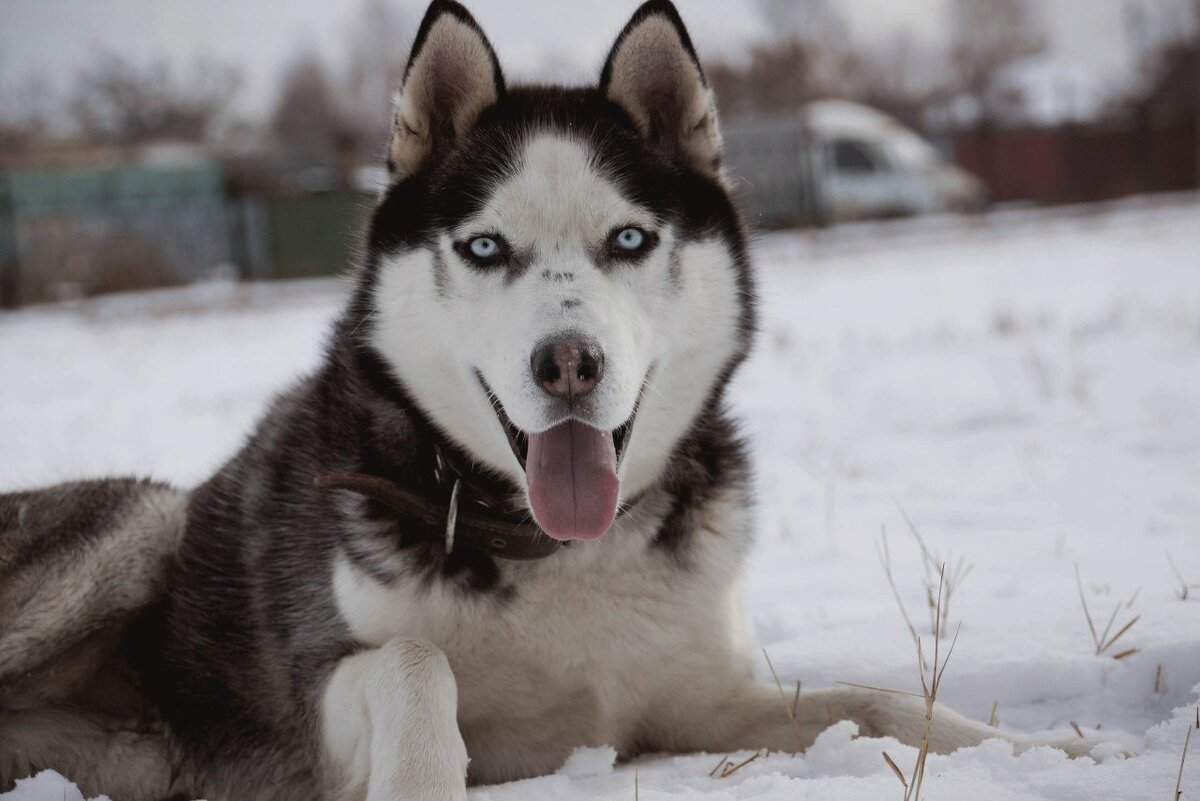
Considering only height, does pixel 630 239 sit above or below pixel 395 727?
above

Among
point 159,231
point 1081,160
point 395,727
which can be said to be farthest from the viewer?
point 1081,160

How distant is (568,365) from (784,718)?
1009 mm

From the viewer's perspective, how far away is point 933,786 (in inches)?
77.0

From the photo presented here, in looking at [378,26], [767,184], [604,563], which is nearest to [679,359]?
[604,563]

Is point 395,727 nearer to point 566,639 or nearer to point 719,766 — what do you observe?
point 566,639

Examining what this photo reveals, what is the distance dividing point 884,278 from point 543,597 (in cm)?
1126

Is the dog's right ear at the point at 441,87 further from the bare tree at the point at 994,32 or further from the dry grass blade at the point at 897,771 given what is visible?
the bare tree at the point at 994,32

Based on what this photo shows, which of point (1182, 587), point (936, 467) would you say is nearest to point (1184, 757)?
point (1182, 587)

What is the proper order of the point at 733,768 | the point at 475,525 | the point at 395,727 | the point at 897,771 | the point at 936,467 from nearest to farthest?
the point at 897,771 < the point at 395,727 < the point at 733,768 < the point at 475,525 < the point at 936,467

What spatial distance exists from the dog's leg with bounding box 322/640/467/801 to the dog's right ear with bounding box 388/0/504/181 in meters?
1.25

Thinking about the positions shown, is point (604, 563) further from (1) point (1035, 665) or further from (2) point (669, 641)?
(1) point (1035, 665)

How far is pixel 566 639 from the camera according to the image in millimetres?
2354

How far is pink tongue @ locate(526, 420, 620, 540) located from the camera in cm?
229

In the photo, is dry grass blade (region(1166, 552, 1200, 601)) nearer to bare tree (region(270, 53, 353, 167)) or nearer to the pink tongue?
the pink tongue
